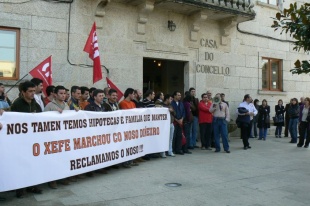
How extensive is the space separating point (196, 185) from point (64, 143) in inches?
99.4

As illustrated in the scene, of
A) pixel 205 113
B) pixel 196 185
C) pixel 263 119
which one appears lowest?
pixel 196 185

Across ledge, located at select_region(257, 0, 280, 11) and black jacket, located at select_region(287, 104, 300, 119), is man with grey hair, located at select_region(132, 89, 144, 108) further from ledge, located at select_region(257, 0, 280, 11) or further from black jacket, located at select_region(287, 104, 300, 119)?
ledge, located at select_region(257, 0, 280, 11)

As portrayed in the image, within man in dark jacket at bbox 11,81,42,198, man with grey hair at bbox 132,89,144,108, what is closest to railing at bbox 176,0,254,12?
man with grey hair at bbox 132,89,144,108

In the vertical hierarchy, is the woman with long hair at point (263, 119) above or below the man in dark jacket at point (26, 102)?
below

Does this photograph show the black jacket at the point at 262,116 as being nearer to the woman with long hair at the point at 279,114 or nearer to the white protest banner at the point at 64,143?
the woman with long hair at the point at 279,114

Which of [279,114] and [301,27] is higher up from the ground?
[301,27]

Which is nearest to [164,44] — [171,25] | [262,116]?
[171,25]

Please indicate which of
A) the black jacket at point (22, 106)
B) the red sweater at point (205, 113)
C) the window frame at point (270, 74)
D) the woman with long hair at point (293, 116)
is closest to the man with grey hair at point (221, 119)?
the red sweater at point (205, 113)

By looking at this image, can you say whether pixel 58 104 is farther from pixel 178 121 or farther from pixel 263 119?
pixel 263 119

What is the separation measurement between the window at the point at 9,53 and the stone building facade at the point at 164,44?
14 centimetres

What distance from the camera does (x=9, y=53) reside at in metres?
8.72

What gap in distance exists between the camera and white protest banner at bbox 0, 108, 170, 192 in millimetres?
5051

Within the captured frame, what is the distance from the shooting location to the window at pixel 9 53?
8.57 m

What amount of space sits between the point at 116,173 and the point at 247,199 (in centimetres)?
284
